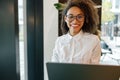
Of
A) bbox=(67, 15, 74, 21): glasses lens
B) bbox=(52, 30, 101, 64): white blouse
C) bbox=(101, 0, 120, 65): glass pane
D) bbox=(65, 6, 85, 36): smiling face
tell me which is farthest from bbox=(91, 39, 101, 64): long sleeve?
bbox=(101, 0, 120, 65): glass pane

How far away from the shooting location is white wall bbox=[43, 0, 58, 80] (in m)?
2.71

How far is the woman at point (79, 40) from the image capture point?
1526 millimetres

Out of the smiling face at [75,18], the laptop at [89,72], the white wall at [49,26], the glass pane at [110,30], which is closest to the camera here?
the laptop at [89,72]

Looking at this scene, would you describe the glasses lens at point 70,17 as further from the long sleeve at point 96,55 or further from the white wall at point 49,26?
the white wall at point 49,26

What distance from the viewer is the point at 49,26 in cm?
277

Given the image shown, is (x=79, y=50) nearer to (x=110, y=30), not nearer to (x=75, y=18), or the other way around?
(x=75, y=18)

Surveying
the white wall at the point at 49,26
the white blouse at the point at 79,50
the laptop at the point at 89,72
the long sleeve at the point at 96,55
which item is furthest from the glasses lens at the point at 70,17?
the white wall at the point at 49,26

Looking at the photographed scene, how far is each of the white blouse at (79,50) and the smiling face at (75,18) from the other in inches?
2.4

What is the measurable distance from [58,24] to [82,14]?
132 centimetres

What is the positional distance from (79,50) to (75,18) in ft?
0.91

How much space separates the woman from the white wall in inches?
41.2

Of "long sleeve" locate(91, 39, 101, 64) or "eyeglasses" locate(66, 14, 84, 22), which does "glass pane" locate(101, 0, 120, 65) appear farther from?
"eyeglasses" locate(66, 14, 84, 22)

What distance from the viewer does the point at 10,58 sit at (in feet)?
4.72

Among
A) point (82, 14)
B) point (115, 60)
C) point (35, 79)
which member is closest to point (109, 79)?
point (82, 14)
